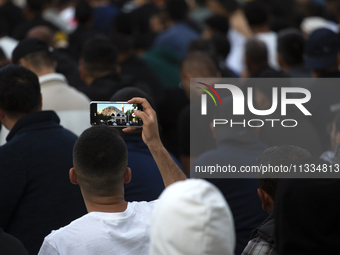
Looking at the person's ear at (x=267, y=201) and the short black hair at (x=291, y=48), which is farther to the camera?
the short black hair at (x=291, y=48)

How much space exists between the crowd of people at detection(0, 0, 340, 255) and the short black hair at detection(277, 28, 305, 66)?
0.04 ft

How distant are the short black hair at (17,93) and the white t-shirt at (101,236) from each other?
120 centimetres

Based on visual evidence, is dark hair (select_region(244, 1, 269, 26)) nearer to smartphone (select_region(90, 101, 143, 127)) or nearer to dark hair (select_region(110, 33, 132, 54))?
dark hair (select_region(110, 33, 132, 54))

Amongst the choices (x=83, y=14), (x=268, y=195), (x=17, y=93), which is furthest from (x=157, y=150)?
(x=83, y=14)

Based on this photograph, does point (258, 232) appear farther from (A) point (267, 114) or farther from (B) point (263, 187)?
(A) point (267, 114)

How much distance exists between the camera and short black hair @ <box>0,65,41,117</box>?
3074 millimetres

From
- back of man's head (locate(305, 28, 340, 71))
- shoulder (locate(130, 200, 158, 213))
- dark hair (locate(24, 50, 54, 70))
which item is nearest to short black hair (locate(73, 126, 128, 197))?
shoulder (locate(130, 200, 158, 213))

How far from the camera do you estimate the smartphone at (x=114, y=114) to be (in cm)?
261

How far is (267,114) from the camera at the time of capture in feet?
12.0

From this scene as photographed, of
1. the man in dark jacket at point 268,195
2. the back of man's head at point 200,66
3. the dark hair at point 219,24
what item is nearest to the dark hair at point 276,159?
the man in dark jacket at point 268,195

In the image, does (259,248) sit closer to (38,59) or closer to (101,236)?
(101,236)

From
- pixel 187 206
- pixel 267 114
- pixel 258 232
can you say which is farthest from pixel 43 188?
pixel 267 114

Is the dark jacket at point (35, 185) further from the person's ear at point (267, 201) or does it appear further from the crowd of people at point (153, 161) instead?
the person's ear at point (267, 201)

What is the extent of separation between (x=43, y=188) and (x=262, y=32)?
4932 mm
